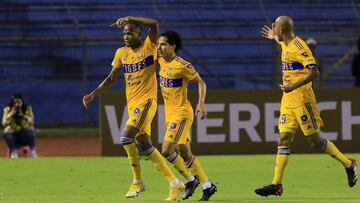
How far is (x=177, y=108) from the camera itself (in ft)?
43.3

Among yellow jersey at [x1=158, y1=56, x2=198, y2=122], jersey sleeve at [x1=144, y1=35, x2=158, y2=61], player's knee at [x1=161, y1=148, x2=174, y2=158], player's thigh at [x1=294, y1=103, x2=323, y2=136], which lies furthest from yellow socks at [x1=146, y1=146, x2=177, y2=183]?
A: player's thigh at [x1=294, y1=103, x2=323, y2=136]

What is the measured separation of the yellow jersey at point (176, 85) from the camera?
518 inches

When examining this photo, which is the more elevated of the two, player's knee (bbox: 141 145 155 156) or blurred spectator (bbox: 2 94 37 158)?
player's knee (bbox: 141 145 155 156)

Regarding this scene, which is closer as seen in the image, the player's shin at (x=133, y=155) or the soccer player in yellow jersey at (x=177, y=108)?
the soccer player in yellow jersey at (x=177, y=108)

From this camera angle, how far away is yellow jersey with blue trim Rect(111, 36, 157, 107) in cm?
1337

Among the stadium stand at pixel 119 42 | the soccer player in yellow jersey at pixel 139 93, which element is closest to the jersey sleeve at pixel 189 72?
the soccer player in yellow jersey at pixel 139 93

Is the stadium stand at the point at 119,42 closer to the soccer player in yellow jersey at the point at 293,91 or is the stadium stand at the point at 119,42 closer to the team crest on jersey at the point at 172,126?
the soccer player in yellow jersey at the point at 293,91

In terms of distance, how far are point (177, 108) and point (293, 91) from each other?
1586 mm

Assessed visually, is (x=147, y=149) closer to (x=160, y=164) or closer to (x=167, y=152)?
(x=160, y=164)

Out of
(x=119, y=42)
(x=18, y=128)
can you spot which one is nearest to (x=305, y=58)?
(x=18, y=128)

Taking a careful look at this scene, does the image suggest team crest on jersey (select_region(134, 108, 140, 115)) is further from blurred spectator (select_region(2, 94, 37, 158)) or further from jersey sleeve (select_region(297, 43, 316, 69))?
blurred spectator (select_region(2, 94, 37, 158))

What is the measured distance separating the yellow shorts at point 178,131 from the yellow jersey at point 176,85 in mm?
68

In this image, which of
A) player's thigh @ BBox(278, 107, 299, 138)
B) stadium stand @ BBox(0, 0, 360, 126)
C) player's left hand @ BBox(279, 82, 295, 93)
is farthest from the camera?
stadium stand @ BBox(0, 0, 360, 126)

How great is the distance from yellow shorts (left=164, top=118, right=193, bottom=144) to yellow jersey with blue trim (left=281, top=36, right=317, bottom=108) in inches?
55.9
